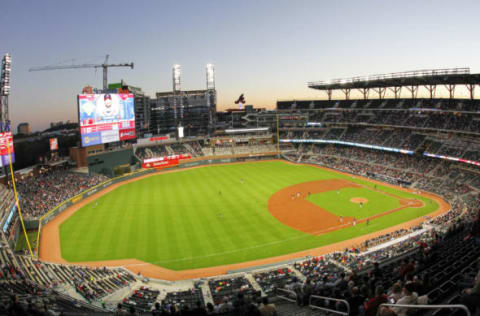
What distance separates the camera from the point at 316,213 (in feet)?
114

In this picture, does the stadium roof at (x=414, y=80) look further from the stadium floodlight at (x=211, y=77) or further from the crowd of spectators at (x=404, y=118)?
the stadium floodlight at (x=211, y=77)

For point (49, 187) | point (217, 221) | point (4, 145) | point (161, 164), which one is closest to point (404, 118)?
point (217, 221)

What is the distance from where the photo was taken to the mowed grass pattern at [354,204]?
34.4m

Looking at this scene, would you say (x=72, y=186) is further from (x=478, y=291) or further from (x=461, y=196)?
(x=461, y=196)

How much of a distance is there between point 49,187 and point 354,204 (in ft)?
124

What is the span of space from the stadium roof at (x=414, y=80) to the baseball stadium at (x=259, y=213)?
1.08ft

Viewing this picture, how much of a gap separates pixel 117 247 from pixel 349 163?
4324 centimetres

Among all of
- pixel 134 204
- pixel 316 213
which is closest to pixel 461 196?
pixel 316 213

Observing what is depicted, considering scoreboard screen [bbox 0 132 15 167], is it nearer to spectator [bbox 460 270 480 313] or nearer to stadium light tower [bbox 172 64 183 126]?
spectator [bbox 460 270 480 313]

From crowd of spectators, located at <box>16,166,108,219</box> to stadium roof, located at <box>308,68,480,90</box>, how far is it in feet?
158

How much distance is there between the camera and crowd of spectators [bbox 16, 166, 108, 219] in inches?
1345

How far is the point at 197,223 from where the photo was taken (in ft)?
105

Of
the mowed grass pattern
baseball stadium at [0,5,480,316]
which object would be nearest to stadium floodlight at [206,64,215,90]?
baseball stadium at [0,5,480,316]

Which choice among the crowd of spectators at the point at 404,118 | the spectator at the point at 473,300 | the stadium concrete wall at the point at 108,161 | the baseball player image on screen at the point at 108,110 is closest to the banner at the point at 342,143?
the crowd of spectators at the point at 404,118
